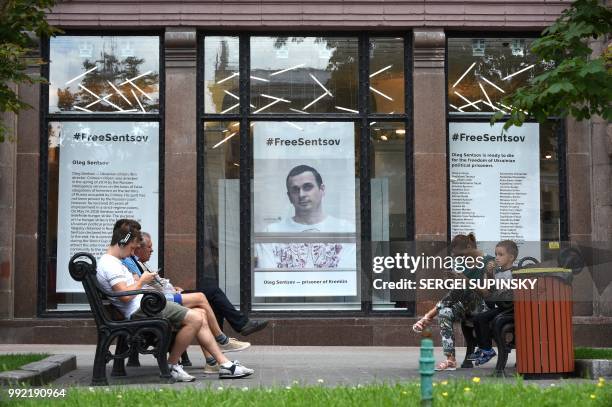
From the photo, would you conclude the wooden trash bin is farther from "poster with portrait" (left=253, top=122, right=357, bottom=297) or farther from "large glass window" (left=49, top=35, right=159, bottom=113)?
"large glass window" (left=49, top=35, right=159, bottom=113)

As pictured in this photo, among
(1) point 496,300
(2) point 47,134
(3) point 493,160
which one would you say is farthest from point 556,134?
(2) point 47,134

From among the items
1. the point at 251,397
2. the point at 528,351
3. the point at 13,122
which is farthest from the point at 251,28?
the point at 251,397

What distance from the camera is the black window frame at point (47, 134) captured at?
49.2ft

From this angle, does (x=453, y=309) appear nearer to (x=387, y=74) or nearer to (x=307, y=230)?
(x=307, y=230)

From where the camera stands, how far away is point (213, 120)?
15.3 m

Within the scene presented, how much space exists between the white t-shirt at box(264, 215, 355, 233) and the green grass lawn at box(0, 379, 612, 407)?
7.02 metres

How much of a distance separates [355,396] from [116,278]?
9.58 ft

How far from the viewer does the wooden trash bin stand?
972cm

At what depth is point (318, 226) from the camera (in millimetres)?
15383

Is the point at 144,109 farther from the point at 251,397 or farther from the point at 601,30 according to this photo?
the point at 251,397

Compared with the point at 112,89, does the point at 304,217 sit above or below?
below

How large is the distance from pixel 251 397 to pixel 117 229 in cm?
283

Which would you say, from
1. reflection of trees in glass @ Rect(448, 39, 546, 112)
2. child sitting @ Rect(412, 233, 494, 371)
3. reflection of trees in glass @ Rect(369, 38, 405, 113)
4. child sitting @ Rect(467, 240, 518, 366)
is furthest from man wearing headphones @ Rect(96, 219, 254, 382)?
reflection of trees in glass @ Rect(448, 39, 546, 112)

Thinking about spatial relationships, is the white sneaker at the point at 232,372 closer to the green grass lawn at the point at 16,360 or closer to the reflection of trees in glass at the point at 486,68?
the green grass lawn at the point at 16,360
